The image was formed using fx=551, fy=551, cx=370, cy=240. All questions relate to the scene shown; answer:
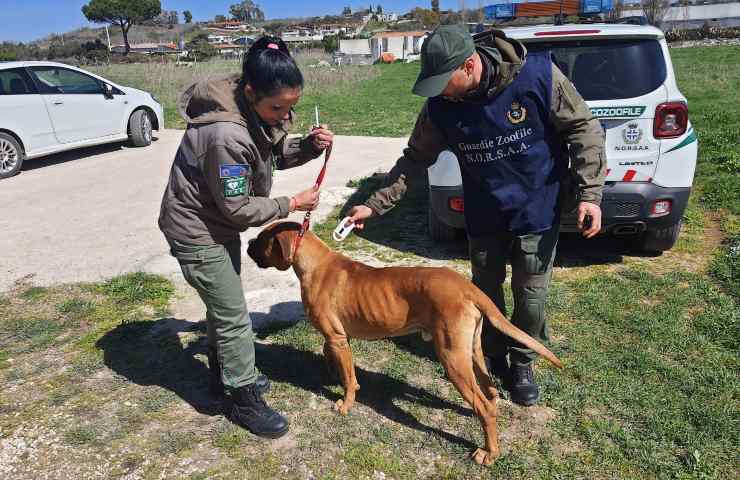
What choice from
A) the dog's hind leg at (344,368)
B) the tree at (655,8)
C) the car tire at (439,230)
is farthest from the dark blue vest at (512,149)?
the tree at (655,8)

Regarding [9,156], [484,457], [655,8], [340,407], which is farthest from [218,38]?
[484,457]

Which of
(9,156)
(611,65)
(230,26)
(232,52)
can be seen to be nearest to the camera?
(611,65)

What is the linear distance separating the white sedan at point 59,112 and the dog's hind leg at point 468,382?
31.6ft

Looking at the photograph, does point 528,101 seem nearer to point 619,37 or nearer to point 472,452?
point 472,452

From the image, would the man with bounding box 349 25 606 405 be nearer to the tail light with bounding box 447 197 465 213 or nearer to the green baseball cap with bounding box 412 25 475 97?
the green baseball cap with bounding box 412 25 475 97

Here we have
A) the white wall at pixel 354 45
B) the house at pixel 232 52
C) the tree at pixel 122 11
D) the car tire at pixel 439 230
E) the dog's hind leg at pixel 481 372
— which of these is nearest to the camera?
the dog's hind leg at pixel 481 372

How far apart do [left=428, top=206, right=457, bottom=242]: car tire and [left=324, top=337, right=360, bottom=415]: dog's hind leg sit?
2.52 metres

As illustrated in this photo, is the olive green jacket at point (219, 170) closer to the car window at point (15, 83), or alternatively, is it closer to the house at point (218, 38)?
the car window at point (15, 83)

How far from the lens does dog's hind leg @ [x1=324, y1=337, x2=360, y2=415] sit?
Answer: 10.5 ft

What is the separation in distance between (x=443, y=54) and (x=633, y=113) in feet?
8.77

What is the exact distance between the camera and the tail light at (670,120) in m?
4.42

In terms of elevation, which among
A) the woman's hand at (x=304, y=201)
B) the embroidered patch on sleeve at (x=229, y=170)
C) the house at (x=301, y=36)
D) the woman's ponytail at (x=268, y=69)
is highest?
the house at (x=301, y=36)

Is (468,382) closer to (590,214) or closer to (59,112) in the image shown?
(590,214)

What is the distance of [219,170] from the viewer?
254 centimetres
